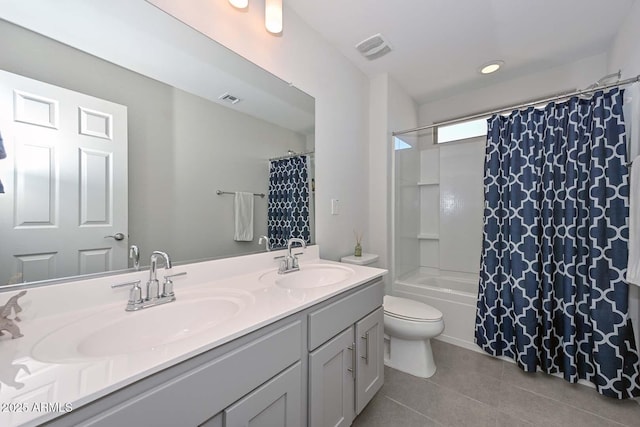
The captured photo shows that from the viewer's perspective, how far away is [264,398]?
0.76 meters

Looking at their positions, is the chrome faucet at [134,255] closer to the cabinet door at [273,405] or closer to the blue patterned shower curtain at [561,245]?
the cabinet door at [273,405]

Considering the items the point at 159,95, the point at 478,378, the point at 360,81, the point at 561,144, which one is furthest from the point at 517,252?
the point at 159,95

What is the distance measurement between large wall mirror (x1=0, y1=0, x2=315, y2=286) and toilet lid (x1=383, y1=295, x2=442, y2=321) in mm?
1096

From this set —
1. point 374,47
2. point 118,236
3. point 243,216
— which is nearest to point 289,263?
point 243,216

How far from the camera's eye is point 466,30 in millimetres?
1757

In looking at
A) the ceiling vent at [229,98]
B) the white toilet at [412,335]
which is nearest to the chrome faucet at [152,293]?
the ceiling vent at [229,98]

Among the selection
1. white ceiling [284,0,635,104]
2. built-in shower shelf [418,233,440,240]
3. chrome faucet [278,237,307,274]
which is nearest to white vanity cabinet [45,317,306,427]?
chrome faucet [278,237,307,274]

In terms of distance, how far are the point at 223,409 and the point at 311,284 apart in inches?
32.8

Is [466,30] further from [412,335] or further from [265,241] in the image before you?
[412,335]

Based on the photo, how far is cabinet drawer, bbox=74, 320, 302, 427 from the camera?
0.50 meters

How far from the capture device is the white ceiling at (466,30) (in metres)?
1.55

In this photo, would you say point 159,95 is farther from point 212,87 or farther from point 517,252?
point 517,252

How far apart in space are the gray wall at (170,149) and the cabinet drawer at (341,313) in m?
0.58

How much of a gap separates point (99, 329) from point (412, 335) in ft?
5.52
